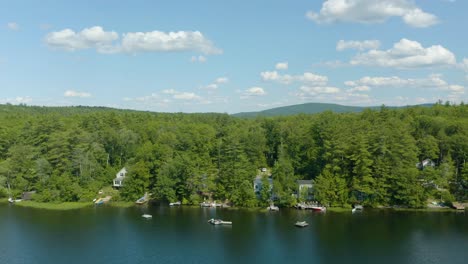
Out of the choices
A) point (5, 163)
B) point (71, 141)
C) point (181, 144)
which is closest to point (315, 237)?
point (181, 144)

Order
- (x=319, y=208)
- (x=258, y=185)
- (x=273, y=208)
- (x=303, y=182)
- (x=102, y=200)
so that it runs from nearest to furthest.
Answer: (x=319, y=208) < (x=273, y=208) < (x=303, y=182) < (x=258, y=185) < (x=102, y=200)

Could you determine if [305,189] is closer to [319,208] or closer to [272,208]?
[319,208]

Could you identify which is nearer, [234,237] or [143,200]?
[234,237]

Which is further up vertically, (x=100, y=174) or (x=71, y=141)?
(x=71, y=141)

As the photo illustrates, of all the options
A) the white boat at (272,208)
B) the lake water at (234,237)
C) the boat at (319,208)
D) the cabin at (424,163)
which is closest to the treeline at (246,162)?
the cabin at (424,163)

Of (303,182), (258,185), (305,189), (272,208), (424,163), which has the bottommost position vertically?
(272,208)

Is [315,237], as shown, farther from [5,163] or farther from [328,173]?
[5,163]

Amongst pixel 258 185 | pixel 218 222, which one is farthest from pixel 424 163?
pixel 218 222
